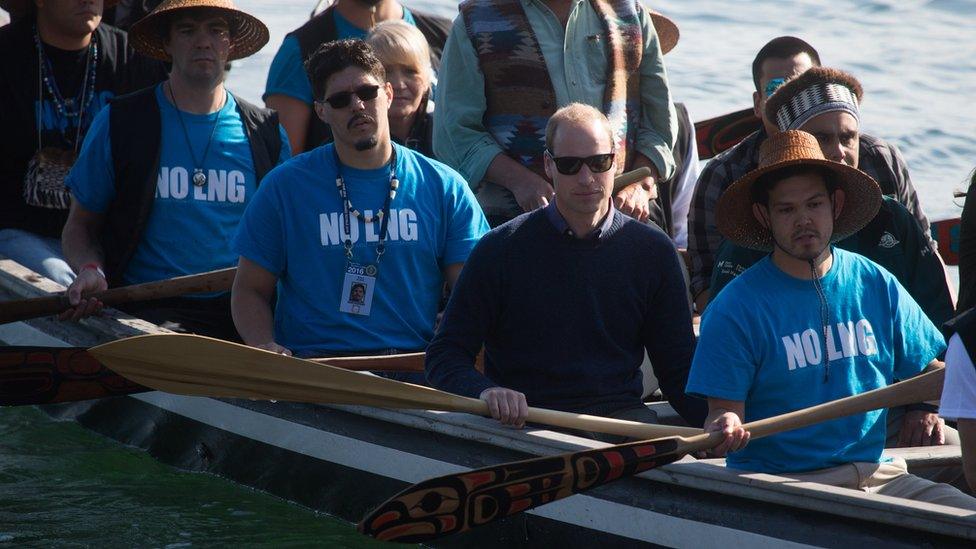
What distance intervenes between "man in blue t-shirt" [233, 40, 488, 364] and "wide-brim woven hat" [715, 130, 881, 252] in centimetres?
108

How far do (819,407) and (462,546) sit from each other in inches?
53.8

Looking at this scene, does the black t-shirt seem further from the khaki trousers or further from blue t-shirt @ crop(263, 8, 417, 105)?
the khaki trousers

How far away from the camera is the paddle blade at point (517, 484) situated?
380 cm

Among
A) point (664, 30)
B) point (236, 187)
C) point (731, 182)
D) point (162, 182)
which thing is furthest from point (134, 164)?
point (664, 30)

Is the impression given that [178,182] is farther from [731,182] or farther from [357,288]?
[731,182]

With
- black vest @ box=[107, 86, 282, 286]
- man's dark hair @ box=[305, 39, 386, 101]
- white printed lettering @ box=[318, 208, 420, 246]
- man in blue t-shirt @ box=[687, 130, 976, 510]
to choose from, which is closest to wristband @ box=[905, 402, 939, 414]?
man in blue t-shirt @ box=[687, 130, 976, 510]

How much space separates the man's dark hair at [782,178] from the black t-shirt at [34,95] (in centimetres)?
320

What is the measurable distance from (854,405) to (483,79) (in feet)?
7.50

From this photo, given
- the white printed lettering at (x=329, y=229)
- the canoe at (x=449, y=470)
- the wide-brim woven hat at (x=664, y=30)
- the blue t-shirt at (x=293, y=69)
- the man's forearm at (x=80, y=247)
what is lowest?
the canoe at (x=449, y=470)

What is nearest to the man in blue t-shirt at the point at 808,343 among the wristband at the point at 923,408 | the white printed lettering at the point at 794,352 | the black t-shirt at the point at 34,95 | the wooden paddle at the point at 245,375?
the white printed lettering at the point at 794,352

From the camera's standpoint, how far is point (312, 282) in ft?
15.8

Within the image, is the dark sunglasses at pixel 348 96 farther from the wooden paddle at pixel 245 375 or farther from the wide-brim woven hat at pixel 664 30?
the wide-brim woven hat at pixel 664 30

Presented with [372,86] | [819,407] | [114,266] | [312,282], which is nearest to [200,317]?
[114,266]

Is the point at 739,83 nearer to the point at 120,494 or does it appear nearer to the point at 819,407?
the point at 120,494
